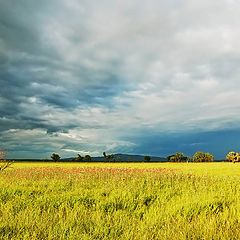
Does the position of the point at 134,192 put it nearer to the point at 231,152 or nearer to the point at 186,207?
the point at 186,207

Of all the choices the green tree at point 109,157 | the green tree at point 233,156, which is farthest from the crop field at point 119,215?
the green tree at point 109,157

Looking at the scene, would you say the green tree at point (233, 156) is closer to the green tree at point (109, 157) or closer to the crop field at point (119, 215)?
the green tree at point (109, 157)

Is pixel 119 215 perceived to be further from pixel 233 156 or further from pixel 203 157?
pixel 203 157

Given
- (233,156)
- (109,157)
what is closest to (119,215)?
(233,156)

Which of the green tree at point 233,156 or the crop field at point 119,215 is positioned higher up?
the green tree at point 233,156

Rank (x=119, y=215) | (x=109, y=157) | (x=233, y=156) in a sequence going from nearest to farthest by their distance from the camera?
(x=119, y=215) < (x=233, y=156) < (x=109, y=157)

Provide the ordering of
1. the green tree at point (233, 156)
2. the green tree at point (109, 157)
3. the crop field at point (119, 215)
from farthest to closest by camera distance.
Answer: the green tree at point (109, 157) → the green tree at point (233, 156) → the crop field at point (119, 215)

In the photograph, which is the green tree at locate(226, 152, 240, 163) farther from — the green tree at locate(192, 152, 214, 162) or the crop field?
the crop field

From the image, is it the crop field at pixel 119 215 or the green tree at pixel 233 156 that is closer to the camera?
the crop field at pixel 119 215

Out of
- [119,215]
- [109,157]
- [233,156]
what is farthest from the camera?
[109,157]

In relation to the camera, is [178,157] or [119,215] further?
[178,157]

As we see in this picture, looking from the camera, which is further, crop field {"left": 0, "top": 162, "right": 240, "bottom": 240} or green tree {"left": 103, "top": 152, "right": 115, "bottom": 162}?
green tree {"left": 103, "top": 152, "right": 115, "bottom": 162}

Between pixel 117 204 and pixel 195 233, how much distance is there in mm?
5310

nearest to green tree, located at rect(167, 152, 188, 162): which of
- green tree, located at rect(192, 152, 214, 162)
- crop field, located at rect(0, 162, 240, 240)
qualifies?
green tree, located at rect(192, 152, 214, 162)
